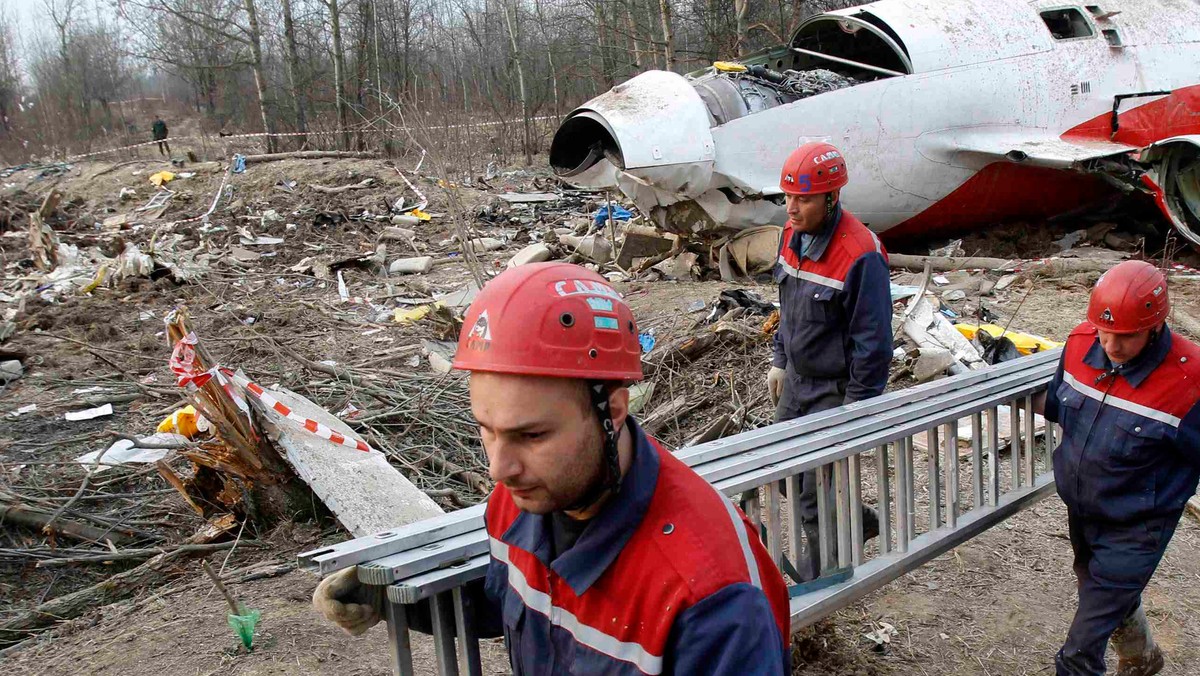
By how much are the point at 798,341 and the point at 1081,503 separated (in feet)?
4.10

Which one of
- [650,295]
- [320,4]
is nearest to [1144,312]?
[650,295]

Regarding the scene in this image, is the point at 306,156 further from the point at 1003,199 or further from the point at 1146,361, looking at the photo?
the point at 1146,361

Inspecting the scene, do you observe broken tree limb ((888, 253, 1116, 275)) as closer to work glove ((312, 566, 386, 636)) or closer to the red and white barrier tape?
the red and white barrier tape

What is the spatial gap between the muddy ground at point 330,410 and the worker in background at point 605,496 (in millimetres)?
2327

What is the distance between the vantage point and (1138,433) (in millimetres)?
2807

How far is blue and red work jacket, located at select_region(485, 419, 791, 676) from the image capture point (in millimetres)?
1162

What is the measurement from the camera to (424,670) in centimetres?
334

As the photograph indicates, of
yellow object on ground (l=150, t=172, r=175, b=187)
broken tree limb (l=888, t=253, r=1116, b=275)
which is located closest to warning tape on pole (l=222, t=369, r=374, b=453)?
broken tree limb (l=888, t=253, r=1116, b=275)

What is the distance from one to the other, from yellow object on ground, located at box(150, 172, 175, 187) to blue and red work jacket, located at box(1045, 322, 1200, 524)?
2127 cm

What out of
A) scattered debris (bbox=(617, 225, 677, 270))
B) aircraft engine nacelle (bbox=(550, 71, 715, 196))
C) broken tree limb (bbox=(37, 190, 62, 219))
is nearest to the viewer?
aircraft engine nacelle (bbox=(550, 71, 715, 196))

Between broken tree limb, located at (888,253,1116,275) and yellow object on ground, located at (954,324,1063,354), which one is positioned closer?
yellow object on ground, located at (954,324,1063,354)

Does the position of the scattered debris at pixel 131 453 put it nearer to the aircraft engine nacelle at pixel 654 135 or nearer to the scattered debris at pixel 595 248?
the aircraft engine nacelle at pixel 654 135

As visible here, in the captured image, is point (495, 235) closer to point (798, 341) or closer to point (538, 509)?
point (798, 341)

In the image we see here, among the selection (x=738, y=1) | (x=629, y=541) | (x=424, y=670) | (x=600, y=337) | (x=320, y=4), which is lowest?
(x=424, y=670)
